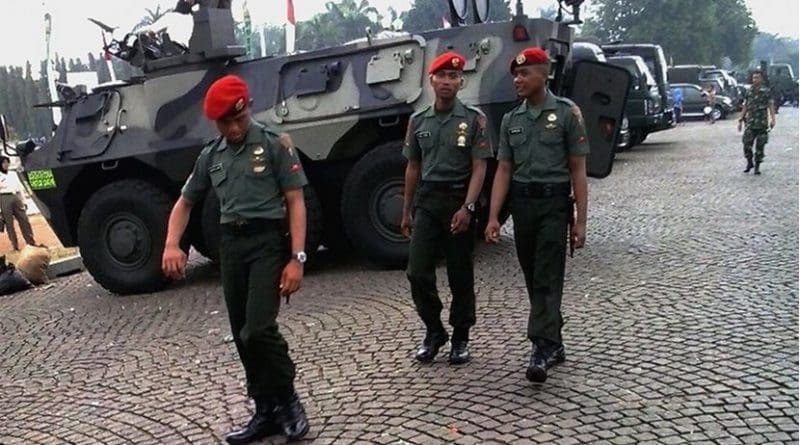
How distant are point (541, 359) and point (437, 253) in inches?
34.4

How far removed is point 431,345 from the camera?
516cm

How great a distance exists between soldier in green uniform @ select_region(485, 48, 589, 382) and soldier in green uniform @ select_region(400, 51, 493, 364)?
0.89 ft

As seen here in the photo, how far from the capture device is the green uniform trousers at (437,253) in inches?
195

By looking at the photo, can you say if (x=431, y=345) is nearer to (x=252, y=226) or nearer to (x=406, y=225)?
(x=406, y=225)

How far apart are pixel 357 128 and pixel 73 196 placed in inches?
118

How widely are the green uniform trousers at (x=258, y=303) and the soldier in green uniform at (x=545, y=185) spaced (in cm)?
127

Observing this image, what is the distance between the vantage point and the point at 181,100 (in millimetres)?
8414

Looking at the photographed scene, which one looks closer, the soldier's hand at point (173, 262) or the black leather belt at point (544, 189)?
the soldier's hand at point (173, 262)

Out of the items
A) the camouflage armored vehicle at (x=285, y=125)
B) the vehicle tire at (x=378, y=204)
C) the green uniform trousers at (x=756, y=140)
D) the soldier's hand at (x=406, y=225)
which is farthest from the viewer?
the green uniform trousers at (x=756, y=140)

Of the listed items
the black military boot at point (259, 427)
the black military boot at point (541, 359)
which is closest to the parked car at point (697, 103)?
the black military boot at point (541, 359)

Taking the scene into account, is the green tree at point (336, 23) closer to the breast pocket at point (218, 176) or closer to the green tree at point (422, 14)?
the green tree at point (422, 14)

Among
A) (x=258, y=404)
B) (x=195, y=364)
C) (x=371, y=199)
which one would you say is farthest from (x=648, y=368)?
(x=371, y=199)

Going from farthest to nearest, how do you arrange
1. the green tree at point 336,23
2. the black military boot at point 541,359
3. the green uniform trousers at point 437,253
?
the green tree at point 336,23
the green uniform trousers at point 437,253
the black military boot at point 541,359

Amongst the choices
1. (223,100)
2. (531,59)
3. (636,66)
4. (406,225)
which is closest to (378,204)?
(406,225)
